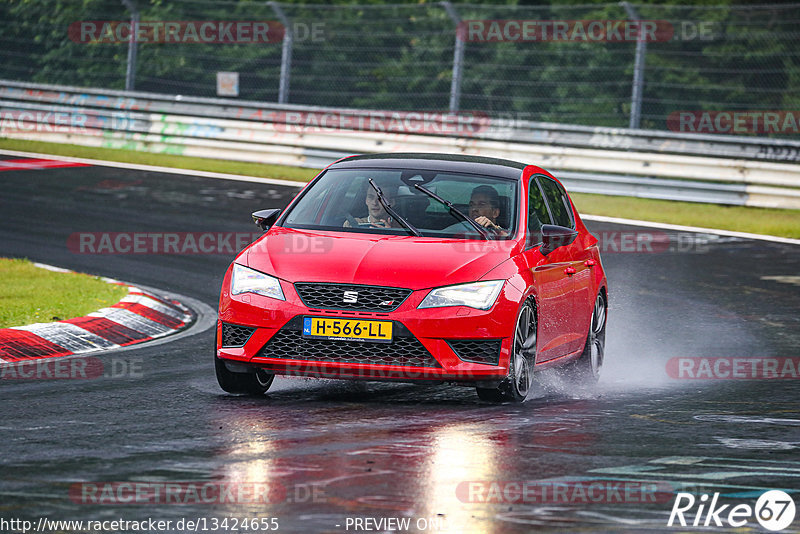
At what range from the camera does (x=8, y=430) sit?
6.88m

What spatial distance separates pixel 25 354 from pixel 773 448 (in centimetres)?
513

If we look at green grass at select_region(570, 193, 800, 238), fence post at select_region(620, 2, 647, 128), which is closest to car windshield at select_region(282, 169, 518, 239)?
green grass at select_region(570, 193, 800, 238)

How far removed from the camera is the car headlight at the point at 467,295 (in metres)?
7.89

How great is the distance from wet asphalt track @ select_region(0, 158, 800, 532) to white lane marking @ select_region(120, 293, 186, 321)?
31.3 inches

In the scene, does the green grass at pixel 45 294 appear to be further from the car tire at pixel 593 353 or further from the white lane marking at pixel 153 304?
the car tire at pixel 593 353

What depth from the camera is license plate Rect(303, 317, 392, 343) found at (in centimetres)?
782

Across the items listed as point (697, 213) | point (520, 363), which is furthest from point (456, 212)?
point (697, 213)

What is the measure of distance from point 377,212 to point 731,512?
4003mm

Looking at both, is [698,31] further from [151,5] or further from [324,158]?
[151,5]

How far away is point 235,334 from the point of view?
8.12m

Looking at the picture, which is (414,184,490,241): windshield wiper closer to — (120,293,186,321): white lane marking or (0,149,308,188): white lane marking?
(120,293,186,321): white lane marking

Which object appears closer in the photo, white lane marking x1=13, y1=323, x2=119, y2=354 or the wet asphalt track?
the wet asphalt track

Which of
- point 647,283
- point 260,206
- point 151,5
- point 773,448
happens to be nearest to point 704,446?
point 773,448

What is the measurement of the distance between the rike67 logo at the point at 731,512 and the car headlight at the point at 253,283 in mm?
2992
